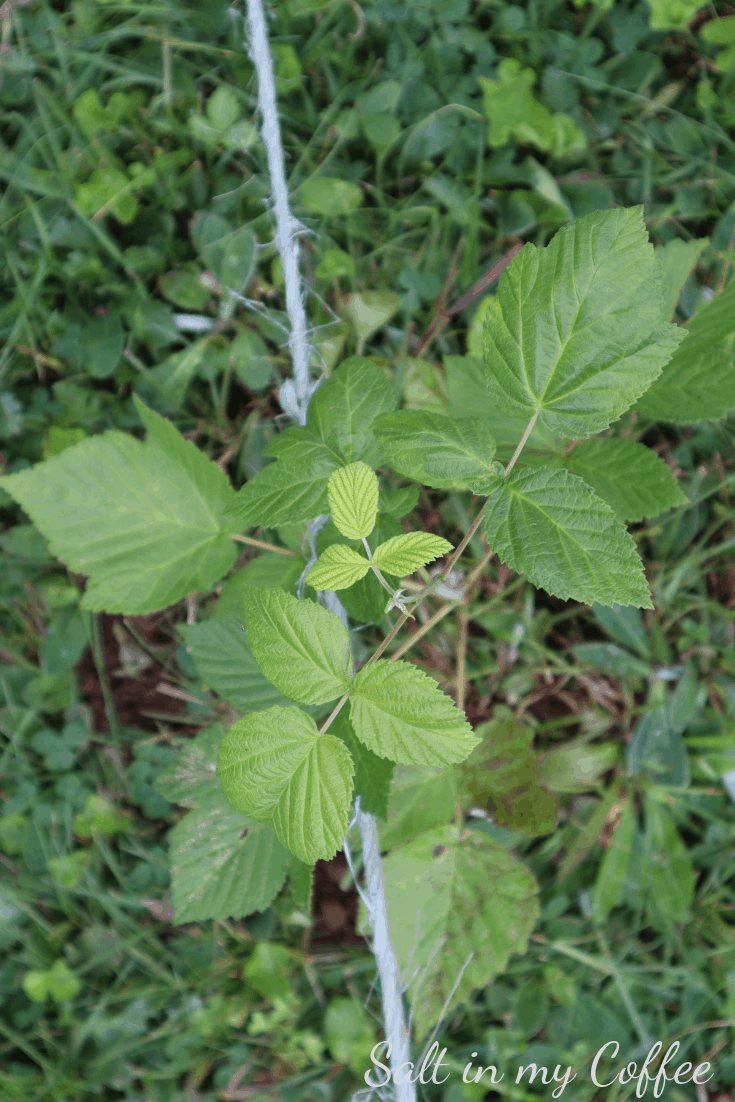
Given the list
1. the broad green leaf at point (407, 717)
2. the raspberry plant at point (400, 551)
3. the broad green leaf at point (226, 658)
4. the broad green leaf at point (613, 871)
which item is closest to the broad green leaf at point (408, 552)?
the raspberry plant at point (400, 551)

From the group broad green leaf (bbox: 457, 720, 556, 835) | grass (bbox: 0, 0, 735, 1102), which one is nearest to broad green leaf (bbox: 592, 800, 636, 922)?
grass (bbox: 0, 0, 735, 1102)

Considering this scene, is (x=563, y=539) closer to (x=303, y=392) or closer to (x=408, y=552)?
(x=408, y=552)

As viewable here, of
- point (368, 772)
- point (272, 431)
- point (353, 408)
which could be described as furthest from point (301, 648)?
point (272, 431)

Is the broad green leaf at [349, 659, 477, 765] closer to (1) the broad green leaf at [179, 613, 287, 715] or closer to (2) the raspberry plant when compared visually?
(2) the raspberry plant

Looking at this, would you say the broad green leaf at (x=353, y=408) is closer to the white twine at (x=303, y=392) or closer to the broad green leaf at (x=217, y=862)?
the white twine at (x=303, y=392)

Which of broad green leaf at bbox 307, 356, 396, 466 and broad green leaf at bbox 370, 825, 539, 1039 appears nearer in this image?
broad green leaf at bbox 307, 356, 396, 466

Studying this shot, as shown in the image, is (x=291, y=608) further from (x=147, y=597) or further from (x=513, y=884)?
(x=513, y=884)
